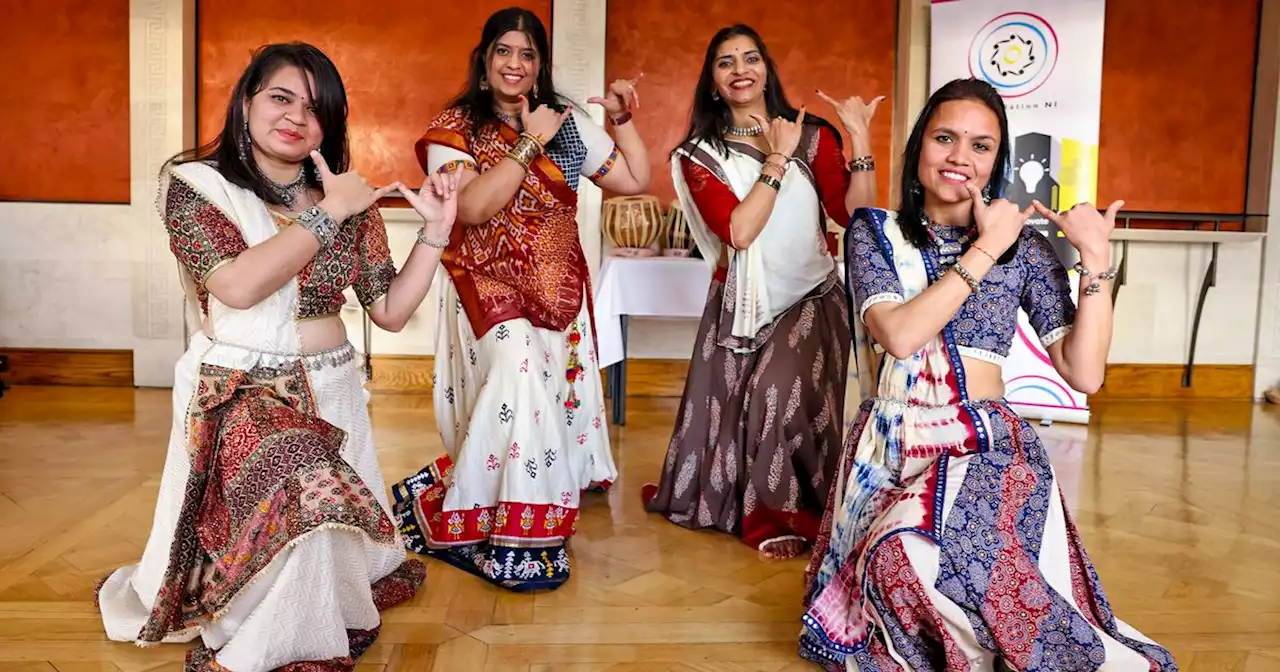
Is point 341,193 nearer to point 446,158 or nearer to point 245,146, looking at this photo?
point 245,146

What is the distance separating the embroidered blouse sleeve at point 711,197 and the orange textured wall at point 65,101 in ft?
13.4

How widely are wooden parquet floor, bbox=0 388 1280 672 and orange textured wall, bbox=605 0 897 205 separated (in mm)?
2121

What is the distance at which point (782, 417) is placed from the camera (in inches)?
117

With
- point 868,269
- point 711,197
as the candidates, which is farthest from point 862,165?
point 868,269

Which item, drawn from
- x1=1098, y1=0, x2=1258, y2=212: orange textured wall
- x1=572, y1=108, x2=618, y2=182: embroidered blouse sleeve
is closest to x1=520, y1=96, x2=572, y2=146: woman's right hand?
x1=572, y1=108, x2=618, y2=182: embroidered blouse sleeve

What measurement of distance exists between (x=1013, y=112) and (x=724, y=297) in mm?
2761

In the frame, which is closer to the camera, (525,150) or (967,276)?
(967,276)

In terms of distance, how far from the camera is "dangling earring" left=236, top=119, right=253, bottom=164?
2.05m

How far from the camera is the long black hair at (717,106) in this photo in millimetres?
2928

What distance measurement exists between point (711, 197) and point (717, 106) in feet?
0.98

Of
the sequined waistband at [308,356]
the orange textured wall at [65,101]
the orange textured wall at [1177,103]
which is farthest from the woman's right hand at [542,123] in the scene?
the orange textured wall at [1177,103]

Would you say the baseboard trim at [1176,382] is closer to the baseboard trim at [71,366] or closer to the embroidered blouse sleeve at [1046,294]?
the embroidered blouse sleeve at [1046,294]

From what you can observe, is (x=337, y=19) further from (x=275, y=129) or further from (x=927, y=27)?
(x=275, y=129)

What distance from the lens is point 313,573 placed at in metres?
1.91
